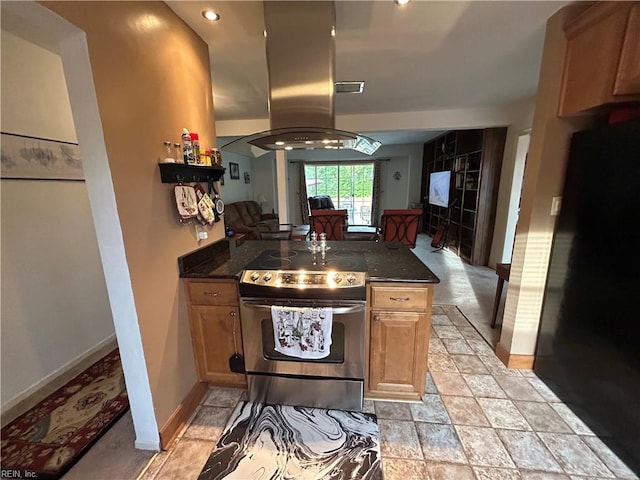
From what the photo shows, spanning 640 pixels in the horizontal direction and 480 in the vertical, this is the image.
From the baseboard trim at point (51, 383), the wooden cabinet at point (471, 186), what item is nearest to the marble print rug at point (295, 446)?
the baseboard trim at point (51, 383)

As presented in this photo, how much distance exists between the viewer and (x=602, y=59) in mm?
1420

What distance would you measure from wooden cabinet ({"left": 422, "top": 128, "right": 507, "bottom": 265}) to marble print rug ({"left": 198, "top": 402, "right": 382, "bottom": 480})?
12.9 feet

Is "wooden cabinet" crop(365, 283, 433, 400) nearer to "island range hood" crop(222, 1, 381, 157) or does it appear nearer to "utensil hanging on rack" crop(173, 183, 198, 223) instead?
"island range hood" crop(222, 1, 381, 157)

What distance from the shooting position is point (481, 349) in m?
2.32

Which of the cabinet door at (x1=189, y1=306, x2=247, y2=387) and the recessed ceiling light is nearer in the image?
the recessed ceiling light

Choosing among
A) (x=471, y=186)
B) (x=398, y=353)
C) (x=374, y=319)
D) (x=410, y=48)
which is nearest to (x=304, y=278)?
(x=374, y=319)

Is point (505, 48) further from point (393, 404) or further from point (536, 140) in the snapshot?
point (393, 404)

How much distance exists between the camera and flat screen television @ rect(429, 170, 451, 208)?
18.5 feet

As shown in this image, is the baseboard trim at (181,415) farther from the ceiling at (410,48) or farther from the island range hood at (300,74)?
the ceiling at (410,48)

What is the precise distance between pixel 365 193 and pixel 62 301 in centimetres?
726

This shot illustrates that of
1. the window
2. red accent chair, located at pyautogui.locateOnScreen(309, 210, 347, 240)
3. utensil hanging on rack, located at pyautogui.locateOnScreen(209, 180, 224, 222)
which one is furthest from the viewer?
the window

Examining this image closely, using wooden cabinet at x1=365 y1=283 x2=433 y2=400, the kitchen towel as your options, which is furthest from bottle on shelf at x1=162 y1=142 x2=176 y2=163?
wooden cabinet at x1=365 y1=283 x2=433 y2=400

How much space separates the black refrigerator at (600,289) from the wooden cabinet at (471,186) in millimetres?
2786

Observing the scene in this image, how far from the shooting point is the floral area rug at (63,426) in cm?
142
